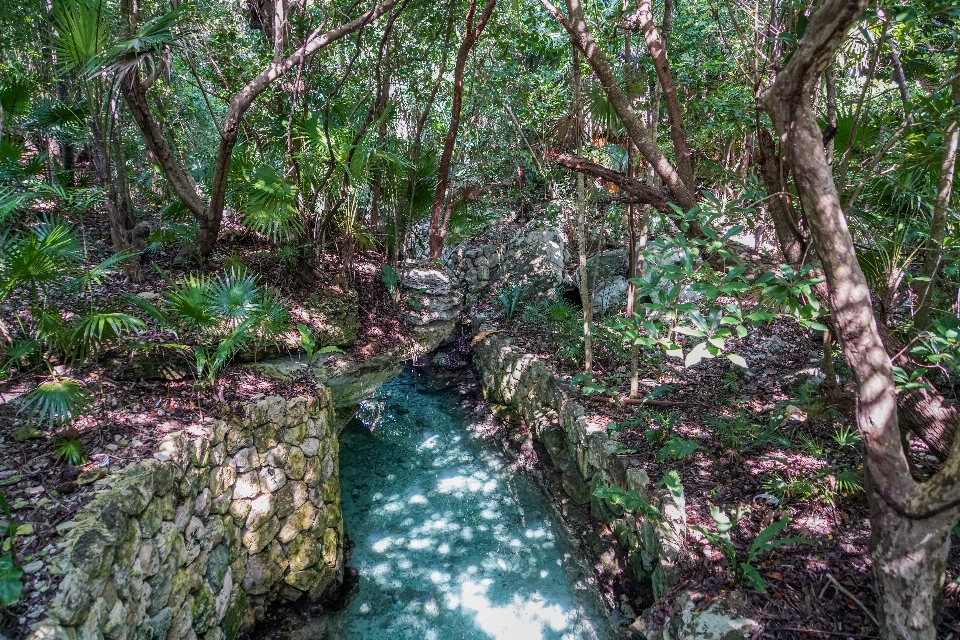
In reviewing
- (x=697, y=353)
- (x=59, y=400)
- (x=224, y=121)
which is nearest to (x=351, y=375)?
(x=224, y=121)

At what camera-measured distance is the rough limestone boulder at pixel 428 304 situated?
5.84m

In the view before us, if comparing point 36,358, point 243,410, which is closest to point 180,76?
point 36,358

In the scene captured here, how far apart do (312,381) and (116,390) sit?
119 cm

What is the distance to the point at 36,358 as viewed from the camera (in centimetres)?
268

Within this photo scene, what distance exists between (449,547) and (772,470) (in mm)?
2262

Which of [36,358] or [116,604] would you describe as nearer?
[116,604]

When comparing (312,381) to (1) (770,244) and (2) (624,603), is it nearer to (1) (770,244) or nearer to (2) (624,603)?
(2) (624,603)

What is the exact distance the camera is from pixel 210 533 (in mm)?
2693

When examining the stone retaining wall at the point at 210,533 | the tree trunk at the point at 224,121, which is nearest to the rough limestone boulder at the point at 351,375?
the stone retaining wall at the point at 210,533

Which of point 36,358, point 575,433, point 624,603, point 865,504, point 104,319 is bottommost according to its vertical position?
point 624,603

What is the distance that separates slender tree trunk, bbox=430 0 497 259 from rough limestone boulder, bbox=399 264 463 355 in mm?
441

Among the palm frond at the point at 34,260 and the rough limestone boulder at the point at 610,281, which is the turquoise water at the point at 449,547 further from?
the palm frond at the point at 34,260

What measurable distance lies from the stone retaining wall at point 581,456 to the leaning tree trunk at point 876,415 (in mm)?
959

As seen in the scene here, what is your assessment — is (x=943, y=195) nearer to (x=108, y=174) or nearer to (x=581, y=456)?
(x=581, y=456)
